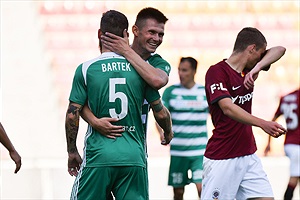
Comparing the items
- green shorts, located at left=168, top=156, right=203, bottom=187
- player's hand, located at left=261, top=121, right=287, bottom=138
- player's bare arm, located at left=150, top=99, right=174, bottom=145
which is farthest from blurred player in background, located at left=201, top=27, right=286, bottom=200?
green shorts, located at left=168, top=156, right=203, bottom=187

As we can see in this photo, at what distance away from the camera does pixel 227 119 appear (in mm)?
6246

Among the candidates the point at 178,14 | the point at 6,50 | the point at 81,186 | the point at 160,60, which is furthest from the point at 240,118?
the point at 178,14

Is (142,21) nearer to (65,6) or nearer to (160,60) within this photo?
(160,60)

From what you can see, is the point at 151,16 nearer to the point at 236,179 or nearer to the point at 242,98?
the point at 242,98

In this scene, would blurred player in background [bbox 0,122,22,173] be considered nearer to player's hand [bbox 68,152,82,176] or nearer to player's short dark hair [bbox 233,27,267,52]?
player's hand [bbox 68,152,82,176]

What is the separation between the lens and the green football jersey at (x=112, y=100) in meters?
4.97

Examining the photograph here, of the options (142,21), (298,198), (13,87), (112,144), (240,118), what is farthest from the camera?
(298,198)

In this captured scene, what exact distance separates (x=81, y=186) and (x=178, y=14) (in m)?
9.70

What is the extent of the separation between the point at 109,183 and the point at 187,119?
177 inches

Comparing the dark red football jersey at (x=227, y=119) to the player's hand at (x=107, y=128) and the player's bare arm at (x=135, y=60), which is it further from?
the player's hand at (x=107, y=128)

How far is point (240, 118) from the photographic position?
5805 millimetres

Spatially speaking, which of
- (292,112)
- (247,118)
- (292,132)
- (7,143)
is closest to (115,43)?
(247,118)

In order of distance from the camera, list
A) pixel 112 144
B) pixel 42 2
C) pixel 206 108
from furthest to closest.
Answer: pixel 42 2, pixel 206 108, pixel 112 144

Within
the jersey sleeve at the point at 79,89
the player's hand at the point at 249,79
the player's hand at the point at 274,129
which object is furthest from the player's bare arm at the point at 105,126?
the player's hand at the point at 249,79
